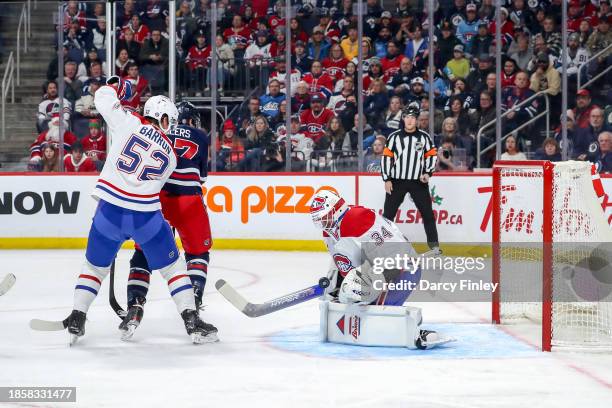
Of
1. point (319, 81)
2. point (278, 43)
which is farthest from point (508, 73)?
point (278, 43)

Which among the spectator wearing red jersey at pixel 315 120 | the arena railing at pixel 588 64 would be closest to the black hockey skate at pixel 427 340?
the spectator wearing red jersey at pixel 315 120

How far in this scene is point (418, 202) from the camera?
29.4 ft

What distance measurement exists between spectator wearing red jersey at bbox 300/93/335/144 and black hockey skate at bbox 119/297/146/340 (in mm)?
4776

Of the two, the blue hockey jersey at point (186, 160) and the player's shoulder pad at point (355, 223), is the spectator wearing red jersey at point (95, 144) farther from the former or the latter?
the player's shoulder pad at point (355, 223)

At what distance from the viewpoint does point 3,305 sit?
22.5 feet

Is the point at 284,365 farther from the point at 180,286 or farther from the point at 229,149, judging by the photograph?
the point at 229,149

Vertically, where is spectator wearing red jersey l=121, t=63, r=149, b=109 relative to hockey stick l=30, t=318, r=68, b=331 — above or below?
above

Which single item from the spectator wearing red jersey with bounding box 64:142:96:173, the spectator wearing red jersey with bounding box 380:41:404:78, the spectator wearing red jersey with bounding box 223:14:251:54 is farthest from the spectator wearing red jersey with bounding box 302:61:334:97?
the spectator wearing red jersey with bounding box 64:142:96:173

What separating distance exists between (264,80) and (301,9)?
2.55 ft

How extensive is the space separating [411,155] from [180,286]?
3969mm

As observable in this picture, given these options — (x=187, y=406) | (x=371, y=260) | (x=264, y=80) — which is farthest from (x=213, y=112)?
(x=187, y=406)

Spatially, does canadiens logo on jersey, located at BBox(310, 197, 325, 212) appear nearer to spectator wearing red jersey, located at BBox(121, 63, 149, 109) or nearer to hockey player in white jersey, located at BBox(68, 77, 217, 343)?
hockey player in white jersey, located at BBox(68, 77, 217, 343)

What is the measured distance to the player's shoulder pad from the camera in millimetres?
5164

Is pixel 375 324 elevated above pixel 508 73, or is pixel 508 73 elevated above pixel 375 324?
pixel 508 73
